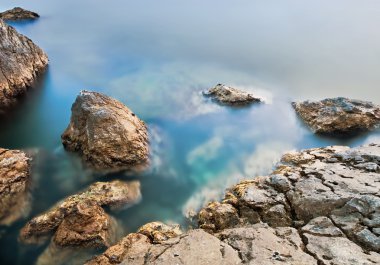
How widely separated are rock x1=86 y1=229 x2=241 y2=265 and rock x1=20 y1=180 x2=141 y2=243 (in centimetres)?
108

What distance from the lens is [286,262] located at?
518 centimetres

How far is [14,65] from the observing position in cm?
1395

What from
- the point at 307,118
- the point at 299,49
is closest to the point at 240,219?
the point at 307,118

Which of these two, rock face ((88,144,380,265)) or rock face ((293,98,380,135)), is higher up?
rock face ((293,98,380,135))

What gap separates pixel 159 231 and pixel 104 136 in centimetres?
360

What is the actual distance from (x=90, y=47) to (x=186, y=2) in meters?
11.8

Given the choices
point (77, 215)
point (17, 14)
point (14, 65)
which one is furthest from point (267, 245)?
point (17, 14)

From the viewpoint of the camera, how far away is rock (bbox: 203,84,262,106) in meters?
13.5

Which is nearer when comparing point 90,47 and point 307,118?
point 307,118

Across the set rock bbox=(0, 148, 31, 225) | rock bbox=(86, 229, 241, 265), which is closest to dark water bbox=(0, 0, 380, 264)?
rock bbox=(0, 148, 31, 225)

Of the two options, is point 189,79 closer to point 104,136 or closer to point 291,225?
point 104,136

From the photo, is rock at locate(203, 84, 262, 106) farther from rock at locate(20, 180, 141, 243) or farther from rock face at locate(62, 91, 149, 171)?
rock at locate(20, 180, 141, 243)

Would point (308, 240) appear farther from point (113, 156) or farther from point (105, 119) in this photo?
point (105, 119)

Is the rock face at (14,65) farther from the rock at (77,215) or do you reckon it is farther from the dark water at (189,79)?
the rock at (77,215)
